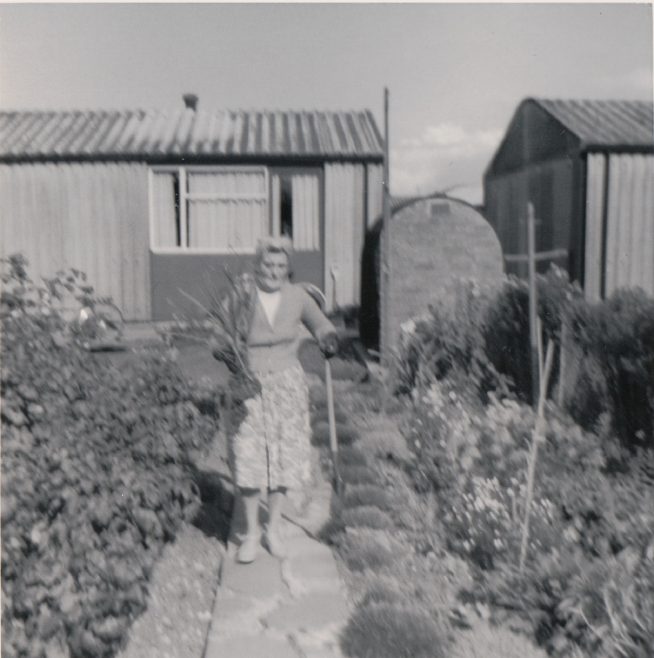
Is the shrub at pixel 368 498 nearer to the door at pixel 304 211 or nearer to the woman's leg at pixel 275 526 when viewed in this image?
the woman's leg at pixel 275 526

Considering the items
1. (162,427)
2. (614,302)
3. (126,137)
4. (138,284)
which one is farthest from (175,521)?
(126,137)

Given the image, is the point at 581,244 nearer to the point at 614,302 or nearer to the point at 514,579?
the point at 614,302

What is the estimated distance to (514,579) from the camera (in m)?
3.60

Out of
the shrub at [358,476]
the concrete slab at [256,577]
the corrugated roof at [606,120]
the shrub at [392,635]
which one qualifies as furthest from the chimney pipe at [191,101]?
the shrub at [392,635]

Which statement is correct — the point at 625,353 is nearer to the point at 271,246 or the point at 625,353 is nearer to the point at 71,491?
the point at 271,246

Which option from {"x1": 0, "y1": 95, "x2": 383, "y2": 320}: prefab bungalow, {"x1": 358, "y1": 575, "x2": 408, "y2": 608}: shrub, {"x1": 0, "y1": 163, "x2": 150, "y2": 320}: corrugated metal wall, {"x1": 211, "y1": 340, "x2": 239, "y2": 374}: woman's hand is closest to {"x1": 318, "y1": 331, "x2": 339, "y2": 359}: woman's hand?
{"x1": 211, "y1": 340, "x2": 239, "y2": 374}: woman's hand

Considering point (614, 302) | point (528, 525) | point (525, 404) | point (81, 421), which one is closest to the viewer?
point (81, 421)

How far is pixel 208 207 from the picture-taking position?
12.2 m

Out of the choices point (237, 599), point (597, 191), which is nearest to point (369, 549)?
point (237, 599)

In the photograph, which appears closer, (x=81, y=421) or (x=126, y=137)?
(x=81, y=421)

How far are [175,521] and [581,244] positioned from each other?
8.99 metres

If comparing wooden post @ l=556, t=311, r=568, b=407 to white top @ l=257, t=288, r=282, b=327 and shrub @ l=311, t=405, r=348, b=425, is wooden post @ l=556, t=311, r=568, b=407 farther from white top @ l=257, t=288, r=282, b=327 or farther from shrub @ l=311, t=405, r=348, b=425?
white top @ l=257, t=288, r=282, b=327

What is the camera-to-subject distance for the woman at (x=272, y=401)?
380cm

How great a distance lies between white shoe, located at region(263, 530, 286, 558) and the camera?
391cm
